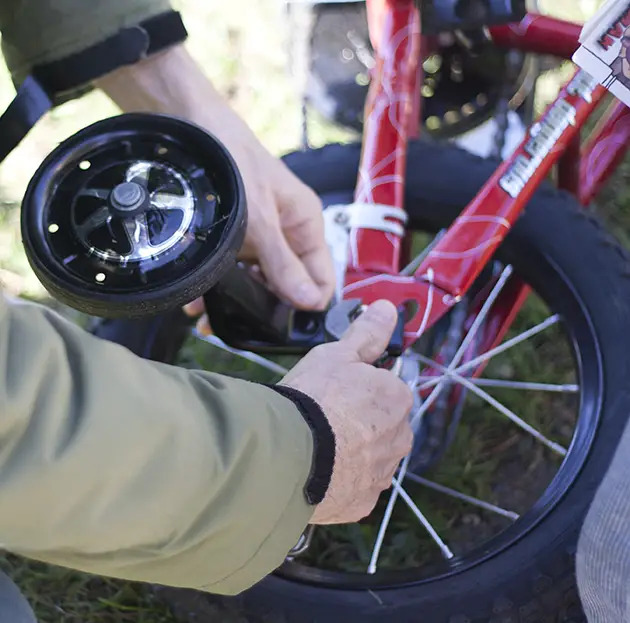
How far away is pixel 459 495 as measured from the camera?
116 centimetres

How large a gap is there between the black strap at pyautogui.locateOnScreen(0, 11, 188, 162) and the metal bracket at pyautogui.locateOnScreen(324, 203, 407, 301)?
30cm

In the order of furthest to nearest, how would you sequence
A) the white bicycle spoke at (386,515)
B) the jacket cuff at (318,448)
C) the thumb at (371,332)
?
the white bicycle spoke at (386,515) < the thumb at (371,332) < the jacket cuff at (318,448)

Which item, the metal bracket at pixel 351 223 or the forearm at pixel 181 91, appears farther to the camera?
the metal bracket at pixel 351 223

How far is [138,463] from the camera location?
0.59 metres

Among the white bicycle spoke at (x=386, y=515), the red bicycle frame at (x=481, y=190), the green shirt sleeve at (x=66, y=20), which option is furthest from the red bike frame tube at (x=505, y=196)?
the green shirt sleeve at (x=66, y=20)


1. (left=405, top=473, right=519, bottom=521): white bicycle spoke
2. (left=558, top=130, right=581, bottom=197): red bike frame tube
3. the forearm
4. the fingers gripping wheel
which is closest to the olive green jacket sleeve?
the fingers gripping wheel

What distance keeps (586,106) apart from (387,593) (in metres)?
0.64

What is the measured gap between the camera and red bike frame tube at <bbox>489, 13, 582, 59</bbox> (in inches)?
48.6

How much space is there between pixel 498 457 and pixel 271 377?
1.27 ft

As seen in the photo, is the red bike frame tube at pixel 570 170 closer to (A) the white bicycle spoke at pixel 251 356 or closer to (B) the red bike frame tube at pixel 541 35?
(B) the red bike frame tube at pixel 541 35

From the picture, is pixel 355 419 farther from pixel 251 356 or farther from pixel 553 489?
pixel 251 356

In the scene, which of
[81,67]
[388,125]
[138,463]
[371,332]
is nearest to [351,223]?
[388,125]

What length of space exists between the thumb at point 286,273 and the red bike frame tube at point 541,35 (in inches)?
22.7

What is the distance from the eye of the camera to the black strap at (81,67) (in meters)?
0.92
